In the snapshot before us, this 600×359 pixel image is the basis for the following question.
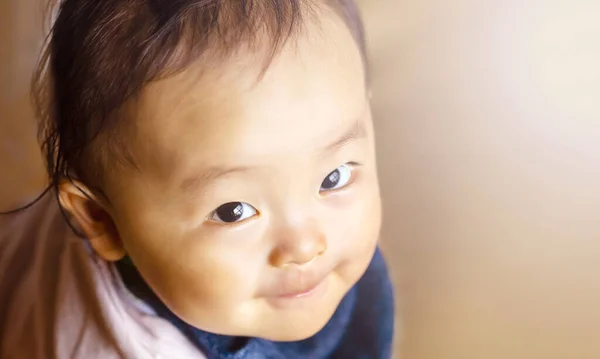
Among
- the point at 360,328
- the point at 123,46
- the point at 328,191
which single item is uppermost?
the point at 123,46

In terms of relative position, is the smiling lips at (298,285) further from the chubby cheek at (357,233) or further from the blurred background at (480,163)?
the blurred background at (480,163)

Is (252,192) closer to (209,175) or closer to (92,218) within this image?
(209,175)

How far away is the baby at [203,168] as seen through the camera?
1.22 feet

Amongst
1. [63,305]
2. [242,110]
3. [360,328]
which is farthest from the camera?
[360,328]

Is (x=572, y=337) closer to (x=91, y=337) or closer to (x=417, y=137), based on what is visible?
(x=417, y=137)

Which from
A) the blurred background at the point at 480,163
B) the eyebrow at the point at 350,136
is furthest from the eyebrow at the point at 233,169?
the blurred background at the point at 480,163

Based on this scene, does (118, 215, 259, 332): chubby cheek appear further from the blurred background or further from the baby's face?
the blurred background

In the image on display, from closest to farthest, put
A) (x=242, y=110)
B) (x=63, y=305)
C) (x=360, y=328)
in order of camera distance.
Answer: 1. (x=242, y=110)
2. (x=63, y=305)
3. (x=360, y=328)

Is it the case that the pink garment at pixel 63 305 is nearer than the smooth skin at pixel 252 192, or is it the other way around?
the smooth skin at pixel 252 192

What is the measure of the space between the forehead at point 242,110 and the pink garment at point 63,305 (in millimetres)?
154

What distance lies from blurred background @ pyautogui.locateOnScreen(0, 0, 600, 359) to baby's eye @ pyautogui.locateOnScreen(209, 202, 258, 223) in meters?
0.19

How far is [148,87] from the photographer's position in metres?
0.37

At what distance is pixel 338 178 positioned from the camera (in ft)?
1.47

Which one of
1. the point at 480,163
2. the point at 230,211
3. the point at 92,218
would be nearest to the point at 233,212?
the point at 230,211
